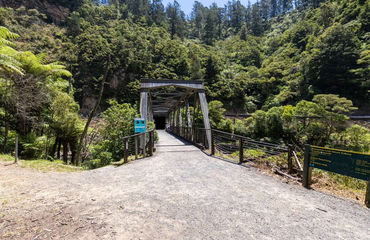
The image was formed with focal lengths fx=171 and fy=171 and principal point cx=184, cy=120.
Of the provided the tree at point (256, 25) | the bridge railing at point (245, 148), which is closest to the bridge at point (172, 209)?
the bridge railing at point (245, 148)

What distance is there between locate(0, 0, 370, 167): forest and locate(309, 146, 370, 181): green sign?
7139 mm

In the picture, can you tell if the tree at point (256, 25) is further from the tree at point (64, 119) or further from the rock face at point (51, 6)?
the tree at point (64, 119)

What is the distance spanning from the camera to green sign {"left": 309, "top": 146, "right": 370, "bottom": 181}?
2932mm

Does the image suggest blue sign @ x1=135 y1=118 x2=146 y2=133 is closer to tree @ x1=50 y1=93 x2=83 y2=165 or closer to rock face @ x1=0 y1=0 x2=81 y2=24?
tree @ x1=50 y1=93 x2=83 y2=165

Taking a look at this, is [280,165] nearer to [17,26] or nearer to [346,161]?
[346,161]

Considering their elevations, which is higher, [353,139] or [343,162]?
[343,162]

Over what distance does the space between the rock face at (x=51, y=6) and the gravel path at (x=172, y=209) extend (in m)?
56.6

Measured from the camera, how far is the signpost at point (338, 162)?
2.93m

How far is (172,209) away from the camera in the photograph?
2680 millimetres

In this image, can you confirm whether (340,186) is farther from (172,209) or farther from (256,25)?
(256,25)

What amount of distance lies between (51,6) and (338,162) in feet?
211

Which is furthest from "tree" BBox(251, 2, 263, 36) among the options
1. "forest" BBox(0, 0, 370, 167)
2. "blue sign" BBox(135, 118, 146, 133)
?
"blue sign" BBox(135, 118, 146, 133)

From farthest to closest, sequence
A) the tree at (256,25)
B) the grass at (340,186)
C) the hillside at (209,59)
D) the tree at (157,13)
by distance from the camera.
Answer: the tree at (256,25) < the tree at (157,13) < the hillside at (209,59) < the grass at (340,186)

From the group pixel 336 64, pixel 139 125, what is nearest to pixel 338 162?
pixel 139 125
